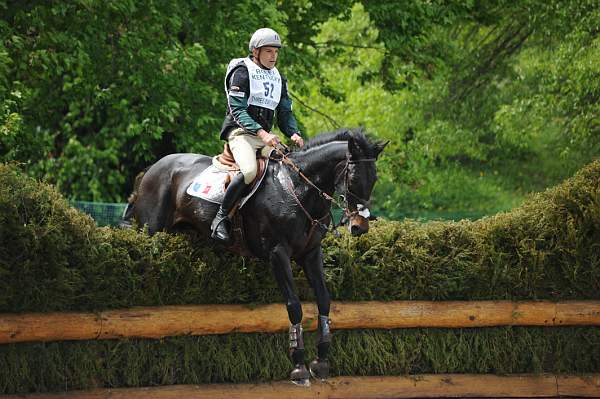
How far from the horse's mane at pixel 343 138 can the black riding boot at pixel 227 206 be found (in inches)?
27.6

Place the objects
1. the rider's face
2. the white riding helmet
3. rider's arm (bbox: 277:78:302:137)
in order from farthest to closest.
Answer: rider's arm (bbox: 277:78:302:137)
the rider's face
the white riding helmet

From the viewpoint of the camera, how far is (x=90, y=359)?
9.51 metres

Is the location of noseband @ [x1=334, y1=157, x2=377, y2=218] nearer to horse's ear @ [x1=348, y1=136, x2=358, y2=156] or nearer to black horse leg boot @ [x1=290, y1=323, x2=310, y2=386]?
horse's ear @ [x1=348, y1=136, x2=358, y2=156]

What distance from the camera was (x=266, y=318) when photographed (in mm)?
10344

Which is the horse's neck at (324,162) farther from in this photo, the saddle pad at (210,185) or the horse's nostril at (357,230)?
the saddle pad at (210,185)

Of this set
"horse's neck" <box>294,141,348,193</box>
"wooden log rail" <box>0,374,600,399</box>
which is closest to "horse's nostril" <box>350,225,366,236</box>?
"horse's neck" <box>294,141,348,193</box>

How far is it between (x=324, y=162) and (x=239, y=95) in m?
1.14

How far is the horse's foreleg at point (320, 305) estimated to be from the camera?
977 cm

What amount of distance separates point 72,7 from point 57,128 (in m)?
5.87

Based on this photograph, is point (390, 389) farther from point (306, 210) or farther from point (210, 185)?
point (210, 185)

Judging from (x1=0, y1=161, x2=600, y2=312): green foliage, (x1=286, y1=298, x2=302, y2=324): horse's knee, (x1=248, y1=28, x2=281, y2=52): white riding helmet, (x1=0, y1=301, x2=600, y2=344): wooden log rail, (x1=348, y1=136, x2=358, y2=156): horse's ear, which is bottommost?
(x1=0, y1=301, x2=600, y2=344): wooden log rail

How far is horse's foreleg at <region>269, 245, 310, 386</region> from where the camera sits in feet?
31.2

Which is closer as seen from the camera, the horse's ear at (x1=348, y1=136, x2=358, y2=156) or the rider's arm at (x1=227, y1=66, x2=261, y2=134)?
the horse's ear at (x1=348, y1=136, x2=358, y2=156)

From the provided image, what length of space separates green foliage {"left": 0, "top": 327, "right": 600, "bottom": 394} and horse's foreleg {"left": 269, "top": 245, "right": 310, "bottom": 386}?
80cm
